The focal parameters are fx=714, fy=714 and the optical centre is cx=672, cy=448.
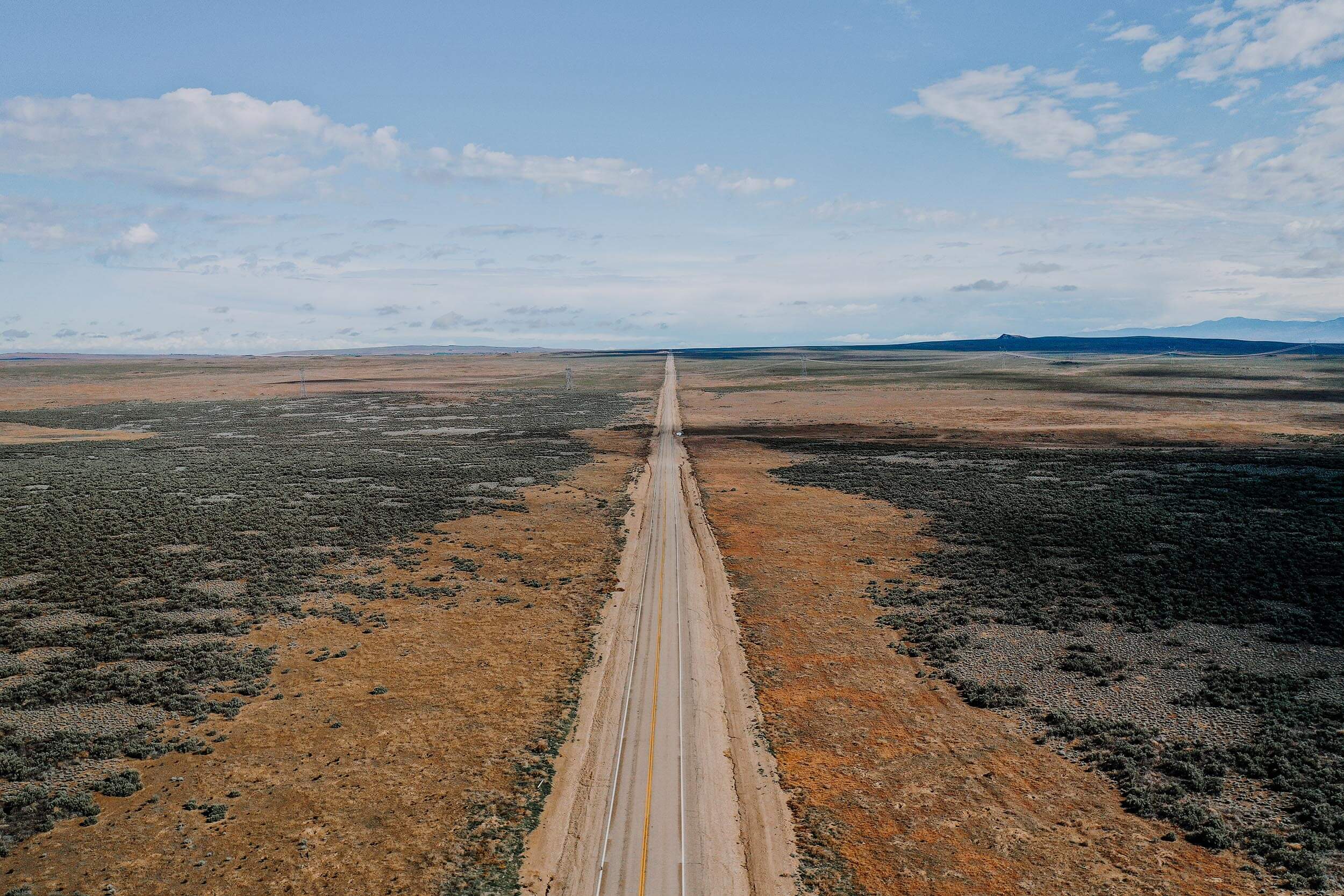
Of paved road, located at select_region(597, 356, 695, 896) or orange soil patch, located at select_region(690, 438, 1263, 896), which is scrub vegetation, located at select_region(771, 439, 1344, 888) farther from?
paved road, located at select_region(597, 356, 695, 896)

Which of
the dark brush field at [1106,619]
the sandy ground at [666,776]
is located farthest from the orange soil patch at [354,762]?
the dark brush field at [1106,619]

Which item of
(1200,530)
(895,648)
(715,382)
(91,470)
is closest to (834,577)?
(895,648)

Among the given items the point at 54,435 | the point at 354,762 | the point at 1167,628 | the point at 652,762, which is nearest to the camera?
the point at 652,762

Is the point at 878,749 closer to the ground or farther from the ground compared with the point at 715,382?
closer to the ground

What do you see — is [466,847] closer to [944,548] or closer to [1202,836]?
[1202,836]

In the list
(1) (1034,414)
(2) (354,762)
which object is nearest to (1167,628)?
(2) (354,762)

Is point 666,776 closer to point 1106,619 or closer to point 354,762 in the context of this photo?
point 354,762

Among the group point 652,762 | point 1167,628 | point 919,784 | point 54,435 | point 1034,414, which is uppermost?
point 1034,414
